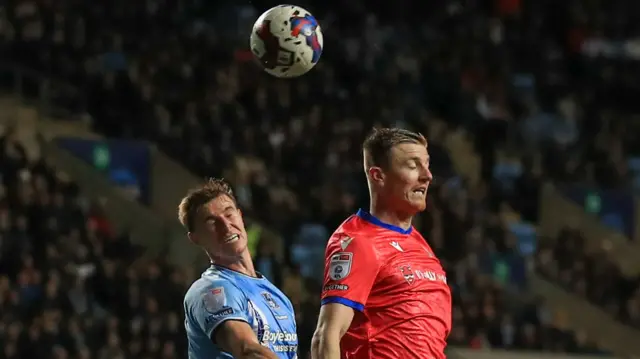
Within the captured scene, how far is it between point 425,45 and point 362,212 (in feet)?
45.3

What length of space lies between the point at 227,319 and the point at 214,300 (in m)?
0.11

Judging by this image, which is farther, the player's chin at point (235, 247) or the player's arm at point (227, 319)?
the player's chin at point (235, 247)

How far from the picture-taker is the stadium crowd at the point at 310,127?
12.8 metres

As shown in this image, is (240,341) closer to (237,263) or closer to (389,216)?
(237,263)

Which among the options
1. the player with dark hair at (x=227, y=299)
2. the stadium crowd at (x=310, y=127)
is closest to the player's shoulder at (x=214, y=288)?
the player with dark hair at (x=227, y=299)

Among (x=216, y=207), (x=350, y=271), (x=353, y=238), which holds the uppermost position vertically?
(x=216, y=207)

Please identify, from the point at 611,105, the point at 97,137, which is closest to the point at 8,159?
the point at 97,137

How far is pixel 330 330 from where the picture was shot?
5461 mm

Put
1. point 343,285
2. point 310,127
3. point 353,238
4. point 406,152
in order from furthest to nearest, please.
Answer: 1. point 310,127
2. point 406,152
3. point 353,238
4. point 343,285

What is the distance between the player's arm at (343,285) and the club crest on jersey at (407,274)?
14 cm

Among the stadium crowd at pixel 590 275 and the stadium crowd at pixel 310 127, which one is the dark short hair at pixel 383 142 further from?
the stadium crowd at pixel 590 275

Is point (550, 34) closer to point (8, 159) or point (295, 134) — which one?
point (295, 134)

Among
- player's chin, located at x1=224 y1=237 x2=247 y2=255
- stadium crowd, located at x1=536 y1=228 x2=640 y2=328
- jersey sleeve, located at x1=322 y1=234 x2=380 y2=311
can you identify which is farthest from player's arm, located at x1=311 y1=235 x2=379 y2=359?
stadium crowd, located at x1=536 y1=228 x2=640 y2=328

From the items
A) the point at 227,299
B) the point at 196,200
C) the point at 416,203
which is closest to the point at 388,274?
the point at 416,203
